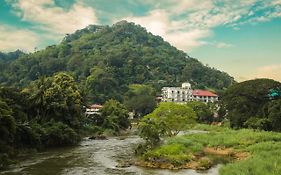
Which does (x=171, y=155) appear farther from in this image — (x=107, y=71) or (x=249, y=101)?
(x=107, y=71)

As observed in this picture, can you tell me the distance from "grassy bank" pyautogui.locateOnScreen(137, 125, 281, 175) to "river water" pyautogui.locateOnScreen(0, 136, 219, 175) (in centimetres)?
265

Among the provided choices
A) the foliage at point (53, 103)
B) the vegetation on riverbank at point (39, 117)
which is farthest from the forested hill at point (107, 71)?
the vegetation on riverbank at point (39, 117)

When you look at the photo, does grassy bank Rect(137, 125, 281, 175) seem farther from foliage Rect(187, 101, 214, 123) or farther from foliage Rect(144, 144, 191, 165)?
foliage Rect(187, 101, 214, 123)

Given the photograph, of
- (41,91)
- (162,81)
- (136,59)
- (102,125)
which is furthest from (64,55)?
(41,91)

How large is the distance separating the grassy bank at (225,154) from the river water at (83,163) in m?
2.65

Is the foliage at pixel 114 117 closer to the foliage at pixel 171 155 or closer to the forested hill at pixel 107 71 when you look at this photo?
the foliage at pixel 171 155

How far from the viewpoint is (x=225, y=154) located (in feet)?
143

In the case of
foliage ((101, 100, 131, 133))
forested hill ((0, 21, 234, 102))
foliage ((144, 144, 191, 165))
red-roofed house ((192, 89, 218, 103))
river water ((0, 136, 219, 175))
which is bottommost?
river water ((0, 136, 219, 175))

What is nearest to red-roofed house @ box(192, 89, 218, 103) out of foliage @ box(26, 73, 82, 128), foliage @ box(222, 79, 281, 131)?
foliage @ box(222, 79, 281, 131)

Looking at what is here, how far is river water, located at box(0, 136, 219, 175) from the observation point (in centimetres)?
3316

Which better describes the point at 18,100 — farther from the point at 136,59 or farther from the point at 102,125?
the point at 136,59

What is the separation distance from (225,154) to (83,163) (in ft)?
55.4

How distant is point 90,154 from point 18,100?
12.4 meters

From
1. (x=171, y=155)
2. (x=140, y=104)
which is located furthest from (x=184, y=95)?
(x=171, y=155)
